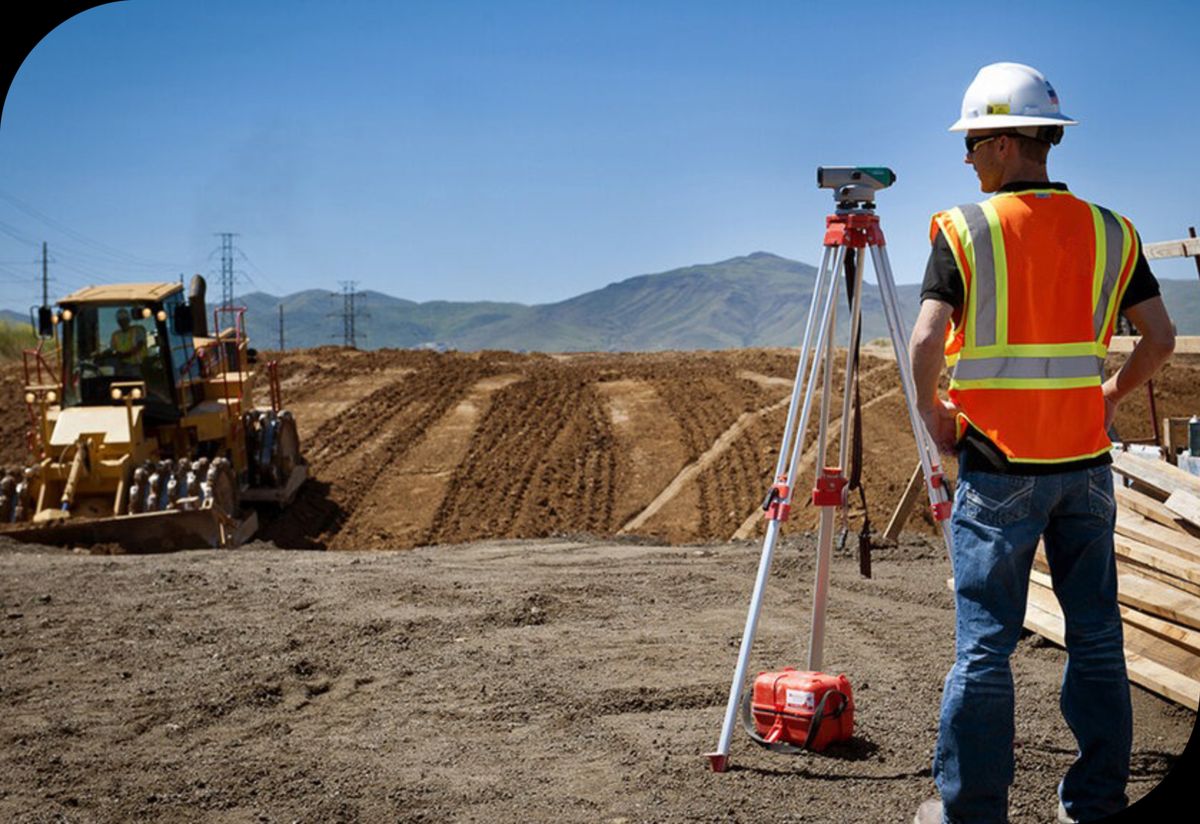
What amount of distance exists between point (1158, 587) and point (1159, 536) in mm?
361

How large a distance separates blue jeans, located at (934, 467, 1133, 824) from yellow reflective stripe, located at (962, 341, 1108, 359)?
1.15 feet

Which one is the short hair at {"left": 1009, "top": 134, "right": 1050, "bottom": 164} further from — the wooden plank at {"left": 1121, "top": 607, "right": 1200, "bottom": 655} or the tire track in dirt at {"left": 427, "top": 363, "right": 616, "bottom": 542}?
the tire track in dirt at {"left": 427, "top": 363, "right": 616, "bottom": 542}

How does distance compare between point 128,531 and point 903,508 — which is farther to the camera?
point 128,531

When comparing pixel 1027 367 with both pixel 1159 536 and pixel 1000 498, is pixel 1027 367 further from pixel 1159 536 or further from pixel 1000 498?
pixel 1159 536

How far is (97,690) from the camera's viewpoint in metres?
6.12

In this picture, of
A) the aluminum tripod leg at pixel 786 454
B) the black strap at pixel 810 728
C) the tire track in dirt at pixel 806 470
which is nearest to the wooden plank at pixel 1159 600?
the black strap at pixel 810 728

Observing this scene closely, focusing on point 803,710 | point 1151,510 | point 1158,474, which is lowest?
point 803,710

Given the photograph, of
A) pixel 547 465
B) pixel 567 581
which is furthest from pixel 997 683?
pixel 547 465

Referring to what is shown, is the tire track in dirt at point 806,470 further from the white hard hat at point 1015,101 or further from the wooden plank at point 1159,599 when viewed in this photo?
the white hard hat at point 1015,101

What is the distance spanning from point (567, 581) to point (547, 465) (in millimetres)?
11358

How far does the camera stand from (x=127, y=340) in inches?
571

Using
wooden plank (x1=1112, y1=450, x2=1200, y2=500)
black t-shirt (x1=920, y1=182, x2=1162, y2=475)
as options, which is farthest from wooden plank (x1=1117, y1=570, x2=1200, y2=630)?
black t-shirt (x1=920, y1=182, x2=1162, y2=475)

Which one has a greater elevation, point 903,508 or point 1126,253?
point 1126,253

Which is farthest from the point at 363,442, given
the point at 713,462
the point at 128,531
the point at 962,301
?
the point at 962,301
